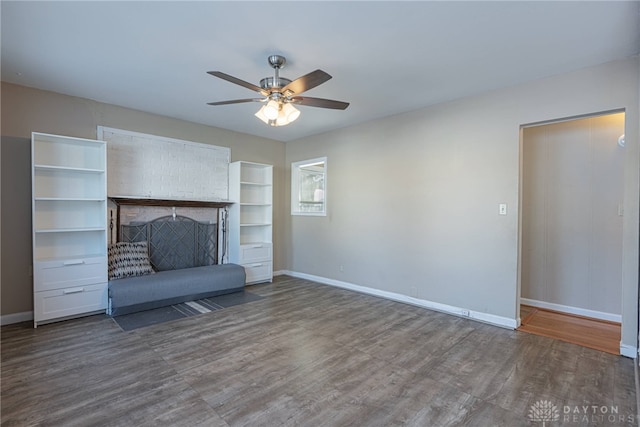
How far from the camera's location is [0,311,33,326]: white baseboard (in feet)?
11.1

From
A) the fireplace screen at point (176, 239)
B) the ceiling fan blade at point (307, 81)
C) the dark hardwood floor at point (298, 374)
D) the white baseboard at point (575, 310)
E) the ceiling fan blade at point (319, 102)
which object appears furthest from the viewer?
the fireplace screen at point (176, 239)

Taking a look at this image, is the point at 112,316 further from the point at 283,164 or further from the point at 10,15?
the point at 283,164

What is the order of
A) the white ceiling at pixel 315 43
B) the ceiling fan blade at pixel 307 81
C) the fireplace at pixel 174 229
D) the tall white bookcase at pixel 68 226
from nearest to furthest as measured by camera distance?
the white ceiling at pixel 315 43
the ceiling fan blade at pixel 307 81
the tall white bookcase at pixel 68 226
the fireplace at pixel 174 229

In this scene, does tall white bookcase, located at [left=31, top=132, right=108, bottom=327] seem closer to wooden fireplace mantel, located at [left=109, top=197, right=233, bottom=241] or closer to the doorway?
wooden fireplace mantel, located at [left=109, top=197, right=233, bottom=241]

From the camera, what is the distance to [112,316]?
363cm

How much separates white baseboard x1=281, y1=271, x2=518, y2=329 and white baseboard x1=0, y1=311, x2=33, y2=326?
3.85 m

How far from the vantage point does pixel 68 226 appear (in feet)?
12.3

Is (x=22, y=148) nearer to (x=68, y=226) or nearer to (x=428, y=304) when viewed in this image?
(x=68, y=226)

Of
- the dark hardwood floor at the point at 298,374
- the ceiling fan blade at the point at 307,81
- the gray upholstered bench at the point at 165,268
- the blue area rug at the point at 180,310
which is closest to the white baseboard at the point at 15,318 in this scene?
the dark hardwood floor at the point at 298,374

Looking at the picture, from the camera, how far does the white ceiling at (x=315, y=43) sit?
216 centimetres

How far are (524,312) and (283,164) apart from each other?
15.3 feet

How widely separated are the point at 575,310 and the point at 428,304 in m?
1.82

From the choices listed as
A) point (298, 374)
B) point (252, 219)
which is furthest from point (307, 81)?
Answer: point (252, 219)

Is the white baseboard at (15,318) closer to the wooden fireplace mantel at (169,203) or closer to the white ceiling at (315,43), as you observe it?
the wooden fireplace mantel at (169,203)
